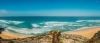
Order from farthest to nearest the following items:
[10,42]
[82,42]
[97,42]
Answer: [82,42] → [10,42] → [97,42]

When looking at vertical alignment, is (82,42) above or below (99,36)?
below

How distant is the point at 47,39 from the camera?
7.14m

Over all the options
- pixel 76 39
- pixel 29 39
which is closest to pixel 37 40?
pixel 29 39

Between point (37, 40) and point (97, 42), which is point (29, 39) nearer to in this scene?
point (37, 40)

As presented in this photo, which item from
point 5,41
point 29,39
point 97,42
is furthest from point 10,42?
point 97,42

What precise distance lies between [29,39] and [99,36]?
115 inches

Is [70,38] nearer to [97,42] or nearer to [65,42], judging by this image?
[65,42]

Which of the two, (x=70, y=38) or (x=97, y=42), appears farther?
(x=70, y=38)

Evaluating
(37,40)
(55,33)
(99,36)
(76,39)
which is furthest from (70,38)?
(99,36)

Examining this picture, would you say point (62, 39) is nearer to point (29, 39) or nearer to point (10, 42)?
point (29, 39)

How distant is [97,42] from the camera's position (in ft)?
17.8

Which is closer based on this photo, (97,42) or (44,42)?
(97,42)

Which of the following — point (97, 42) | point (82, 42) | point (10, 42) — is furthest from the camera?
point (82, 42)

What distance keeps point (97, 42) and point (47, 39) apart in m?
2.24
